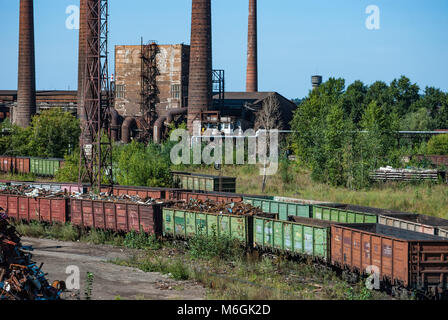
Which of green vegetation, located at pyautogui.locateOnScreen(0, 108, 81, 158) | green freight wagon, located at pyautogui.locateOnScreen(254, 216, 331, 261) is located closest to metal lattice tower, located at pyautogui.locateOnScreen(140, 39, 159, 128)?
green vegetation, located at pyautogui.locateOnScreen(0, 108, 81, 158)

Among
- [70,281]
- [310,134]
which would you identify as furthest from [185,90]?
[70,281]

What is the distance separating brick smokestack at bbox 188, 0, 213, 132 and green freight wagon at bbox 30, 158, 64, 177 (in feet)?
40.8

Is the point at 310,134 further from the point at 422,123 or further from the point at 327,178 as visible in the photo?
the point at 422,123

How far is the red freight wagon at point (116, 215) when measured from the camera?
22.2 metres

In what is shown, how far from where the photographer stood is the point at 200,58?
163 feet

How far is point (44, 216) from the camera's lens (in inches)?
993

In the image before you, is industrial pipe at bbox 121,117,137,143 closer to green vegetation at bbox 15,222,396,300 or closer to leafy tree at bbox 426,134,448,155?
leafy tree at bbox 426,134,448,155

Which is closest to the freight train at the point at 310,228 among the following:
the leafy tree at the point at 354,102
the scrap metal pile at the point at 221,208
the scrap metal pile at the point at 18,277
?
the scrap metal pile at the point at 221,208

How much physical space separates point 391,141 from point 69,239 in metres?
29.5

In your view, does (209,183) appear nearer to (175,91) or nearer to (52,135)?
(52,135)

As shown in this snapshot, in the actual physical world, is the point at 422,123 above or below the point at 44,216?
above

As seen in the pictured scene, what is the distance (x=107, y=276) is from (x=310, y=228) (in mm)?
6396

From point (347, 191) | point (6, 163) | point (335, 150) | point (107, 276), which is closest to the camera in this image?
point (107, 276)

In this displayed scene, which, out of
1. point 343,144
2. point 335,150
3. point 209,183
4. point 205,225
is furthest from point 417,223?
point 343,144
